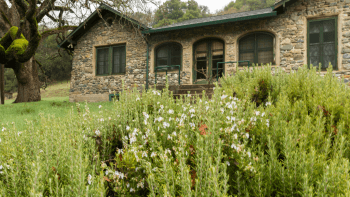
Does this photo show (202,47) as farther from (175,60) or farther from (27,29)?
(27,29)

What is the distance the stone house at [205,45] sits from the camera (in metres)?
9.79

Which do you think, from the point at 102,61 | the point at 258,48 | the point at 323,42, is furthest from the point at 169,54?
the point at 323,42

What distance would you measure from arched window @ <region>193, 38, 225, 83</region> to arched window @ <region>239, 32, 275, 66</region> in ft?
3.93

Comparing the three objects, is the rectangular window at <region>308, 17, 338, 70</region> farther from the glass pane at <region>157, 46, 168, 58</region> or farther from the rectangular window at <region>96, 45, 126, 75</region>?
the rectangular window at <region>96, 45, 126, 75</region>

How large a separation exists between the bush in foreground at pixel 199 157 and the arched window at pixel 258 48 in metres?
8.11

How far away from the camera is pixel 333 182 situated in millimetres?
1256

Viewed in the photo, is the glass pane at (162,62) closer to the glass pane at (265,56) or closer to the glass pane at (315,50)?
the glass pane at (265,56)

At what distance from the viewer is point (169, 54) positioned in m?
13.0

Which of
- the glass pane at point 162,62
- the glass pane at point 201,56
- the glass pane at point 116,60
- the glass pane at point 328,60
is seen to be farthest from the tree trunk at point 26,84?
the glass pane at point 328,60

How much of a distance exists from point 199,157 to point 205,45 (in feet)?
38.2

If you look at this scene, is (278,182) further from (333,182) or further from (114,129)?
(114,129)

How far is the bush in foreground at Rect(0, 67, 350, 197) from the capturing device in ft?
Result: 4.28

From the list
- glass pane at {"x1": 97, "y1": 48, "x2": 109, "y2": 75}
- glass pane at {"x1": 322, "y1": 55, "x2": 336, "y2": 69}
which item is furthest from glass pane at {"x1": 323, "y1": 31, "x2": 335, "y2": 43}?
glass pane at {"x1": 97, "y1": 48, "x2": 109, "y2": 75}

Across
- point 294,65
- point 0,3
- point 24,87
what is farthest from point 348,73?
point 0,3
